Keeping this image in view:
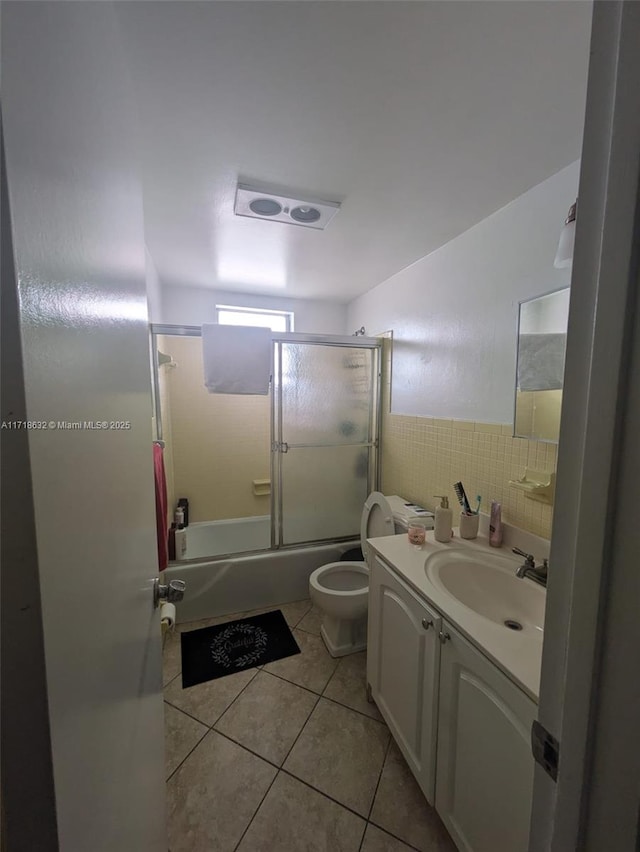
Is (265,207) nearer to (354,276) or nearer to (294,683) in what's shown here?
(354,276)

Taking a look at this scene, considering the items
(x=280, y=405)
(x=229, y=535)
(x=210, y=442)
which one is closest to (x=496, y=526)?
(x=280, y=405)

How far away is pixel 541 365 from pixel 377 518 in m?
1.26

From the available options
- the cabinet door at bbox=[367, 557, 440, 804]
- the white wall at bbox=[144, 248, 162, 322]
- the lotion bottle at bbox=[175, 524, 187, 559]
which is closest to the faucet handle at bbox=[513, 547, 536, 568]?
the cabinet door at bbox=[367, 557, 440, 804]

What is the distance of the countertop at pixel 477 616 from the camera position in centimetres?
79

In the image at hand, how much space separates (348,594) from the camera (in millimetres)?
1728

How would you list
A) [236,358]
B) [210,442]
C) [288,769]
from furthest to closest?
[210,442]
[236,358]
[288,769]

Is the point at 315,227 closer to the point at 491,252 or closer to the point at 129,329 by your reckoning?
the point at 491,252

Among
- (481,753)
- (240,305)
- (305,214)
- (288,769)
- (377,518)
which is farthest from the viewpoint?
(240,305)

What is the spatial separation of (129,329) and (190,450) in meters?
2.42

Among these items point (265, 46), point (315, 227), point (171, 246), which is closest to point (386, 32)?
point (265, 46)

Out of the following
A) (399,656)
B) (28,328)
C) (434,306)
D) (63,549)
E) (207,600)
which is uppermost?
(434,306)

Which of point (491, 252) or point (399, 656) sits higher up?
point (491, 252)

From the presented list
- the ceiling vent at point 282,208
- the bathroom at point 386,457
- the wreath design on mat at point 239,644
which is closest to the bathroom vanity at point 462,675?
the bathroom at point 386,457

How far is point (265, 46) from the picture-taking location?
0.82m
